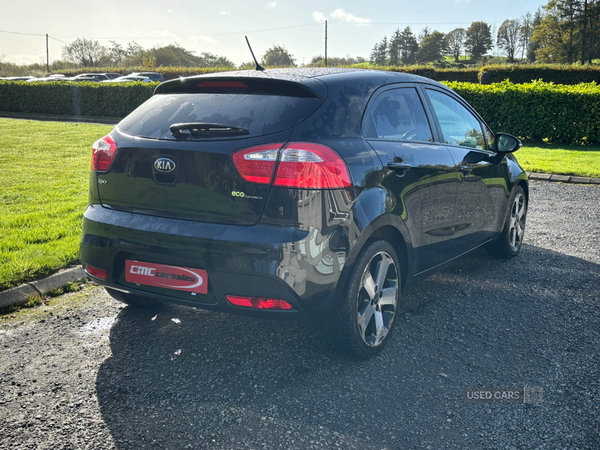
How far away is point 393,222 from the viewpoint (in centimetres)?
331

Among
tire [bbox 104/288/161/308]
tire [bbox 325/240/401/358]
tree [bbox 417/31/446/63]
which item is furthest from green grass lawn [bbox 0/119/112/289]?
tree [bbox 417/31/446/63]

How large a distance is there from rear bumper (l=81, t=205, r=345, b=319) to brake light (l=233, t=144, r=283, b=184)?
0.83ft

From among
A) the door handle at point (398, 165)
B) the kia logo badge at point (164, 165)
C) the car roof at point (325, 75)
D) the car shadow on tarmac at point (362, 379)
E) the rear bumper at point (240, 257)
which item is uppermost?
the car roof at point (325, 75)

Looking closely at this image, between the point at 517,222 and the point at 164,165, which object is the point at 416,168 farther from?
the point at 517,222

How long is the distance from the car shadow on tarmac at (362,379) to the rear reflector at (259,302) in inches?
20.1

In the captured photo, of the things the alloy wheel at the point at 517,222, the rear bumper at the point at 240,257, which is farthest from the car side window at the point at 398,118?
the alloy wheel at the point at 517,222

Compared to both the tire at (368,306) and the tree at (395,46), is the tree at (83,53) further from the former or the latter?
the tire at (368,306)

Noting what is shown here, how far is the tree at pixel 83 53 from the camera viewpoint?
10031 centimetres

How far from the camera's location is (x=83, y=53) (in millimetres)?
100750

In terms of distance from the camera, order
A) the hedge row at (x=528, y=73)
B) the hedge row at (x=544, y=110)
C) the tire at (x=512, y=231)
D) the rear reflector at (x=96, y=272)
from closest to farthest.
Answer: the rear reflector at (x=96, y=272) → the tire at (x=512, y=231) → the hedge row at (x=544, y=110) → the hedge row at (x=528, y=73)

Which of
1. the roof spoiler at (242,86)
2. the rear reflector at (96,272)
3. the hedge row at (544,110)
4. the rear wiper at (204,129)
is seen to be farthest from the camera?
the hedge row at (544,110)

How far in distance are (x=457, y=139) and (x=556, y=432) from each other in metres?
2.41

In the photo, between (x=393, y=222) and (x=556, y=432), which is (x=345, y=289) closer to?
(x=393, y=222)

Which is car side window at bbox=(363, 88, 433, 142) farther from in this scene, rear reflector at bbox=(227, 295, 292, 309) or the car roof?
rear reflector at bbox=(227, 295, 292, 309)
